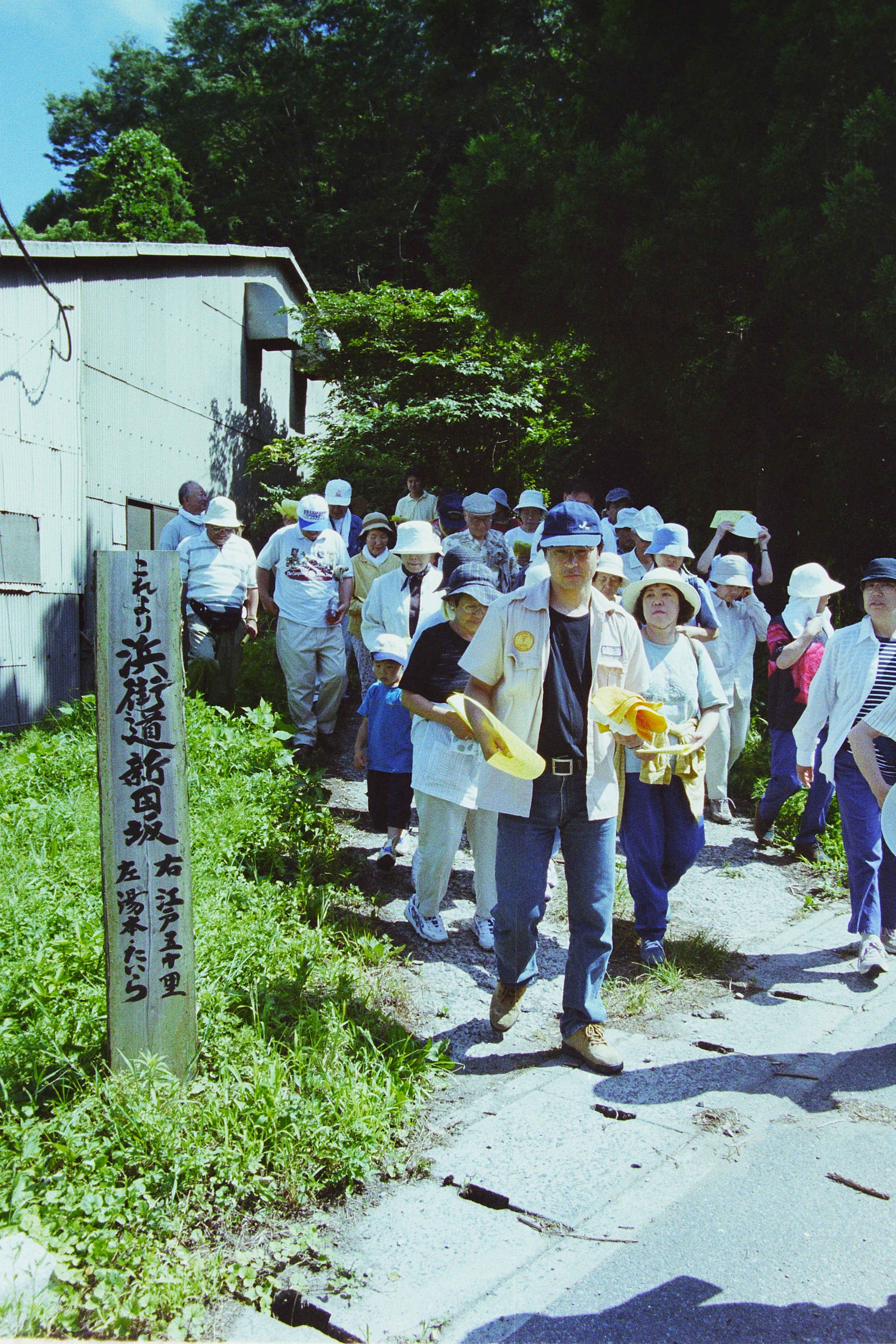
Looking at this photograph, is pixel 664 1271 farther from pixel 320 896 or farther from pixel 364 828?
pixel 364 828

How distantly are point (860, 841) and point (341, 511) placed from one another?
19.3ft

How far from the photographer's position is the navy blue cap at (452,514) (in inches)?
390

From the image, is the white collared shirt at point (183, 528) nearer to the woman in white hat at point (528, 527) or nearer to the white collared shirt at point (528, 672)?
the woman in white hat at point (528, 527)

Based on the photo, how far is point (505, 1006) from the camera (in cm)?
450

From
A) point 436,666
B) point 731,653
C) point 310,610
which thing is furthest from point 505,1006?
point 310,610

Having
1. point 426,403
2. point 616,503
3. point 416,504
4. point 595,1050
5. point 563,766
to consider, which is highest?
point 426,403

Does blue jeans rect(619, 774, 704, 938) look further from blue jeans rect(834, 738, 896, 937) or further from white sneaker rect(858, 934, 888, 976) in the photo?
white sneaker rect(858, 934, 888, 976)

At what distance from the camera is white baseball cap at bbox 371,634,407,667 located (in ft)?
20.5

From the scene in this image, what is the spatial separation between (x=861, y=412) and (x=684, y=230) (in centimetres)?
248

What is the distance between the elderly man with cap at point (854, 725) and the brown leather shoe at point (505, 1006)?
1.95 metres

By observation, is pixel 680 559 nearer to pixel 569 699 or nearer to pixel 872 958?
pixel 872 958

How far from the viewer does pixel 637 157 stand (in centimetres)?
958

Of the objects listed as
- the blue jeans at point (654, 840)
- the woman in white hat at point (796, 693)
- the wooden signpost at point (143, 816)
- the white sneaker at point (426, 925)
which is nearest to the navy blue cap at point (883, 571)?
the blue jeans at point (654, 840)

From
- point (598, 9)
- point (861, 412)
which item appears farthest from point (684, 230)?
point (598, 9)
